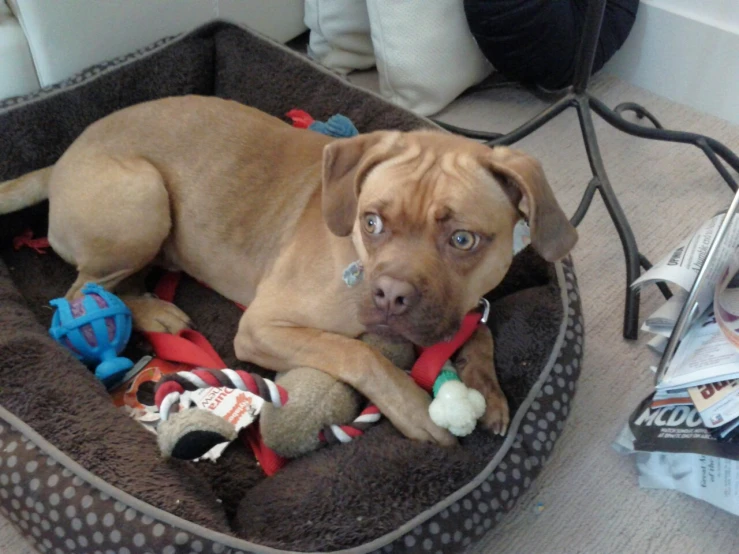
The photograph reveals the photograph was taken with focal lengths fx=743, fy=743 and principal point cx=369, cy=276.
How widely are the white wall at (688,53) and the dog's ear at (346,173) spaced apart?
2134 millimetres

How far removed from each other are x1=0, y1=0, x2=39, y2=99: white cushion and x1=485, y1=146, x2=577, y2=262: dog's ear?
1776mm

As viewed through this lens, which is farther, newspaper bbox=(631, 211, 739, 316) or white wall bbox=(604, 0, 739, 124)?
white wall bbox=(604, 0, 739, 124)

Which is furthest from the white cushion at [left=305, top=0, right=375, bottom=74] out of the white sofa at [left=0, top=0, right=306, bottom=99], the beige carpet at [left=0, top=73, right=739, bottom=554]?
the white sofa at [left=0, top=0, right=306, bottom=99]

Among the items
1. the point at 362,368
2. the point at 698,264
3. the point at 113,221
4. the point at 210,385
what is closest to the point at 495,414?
the point at 362,368

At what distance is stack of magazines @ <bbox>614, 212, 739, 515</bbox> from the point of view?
1795 mm

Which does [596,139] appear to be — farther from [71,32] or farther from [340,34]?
[71,32]

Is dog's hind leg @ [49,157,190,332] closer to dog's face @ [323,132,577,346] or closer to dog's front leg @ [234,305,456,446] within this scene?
dog's front leg @ [234,305,456,446]

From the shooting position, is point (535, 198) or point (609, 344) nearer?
point (535, 198)

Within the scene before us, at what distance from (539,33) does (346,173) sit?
161cm

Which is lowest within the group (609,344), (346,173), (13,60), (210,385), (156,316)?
(609,344)

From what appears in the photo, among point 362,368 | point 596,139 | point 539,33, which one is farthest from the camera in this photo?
point 539,33

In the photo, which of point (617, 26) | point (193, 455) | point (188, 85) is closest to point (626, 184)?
point (617, 26)

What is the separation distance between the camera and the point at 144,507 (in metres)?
1.53

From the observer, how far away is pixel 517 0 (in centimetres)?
292
